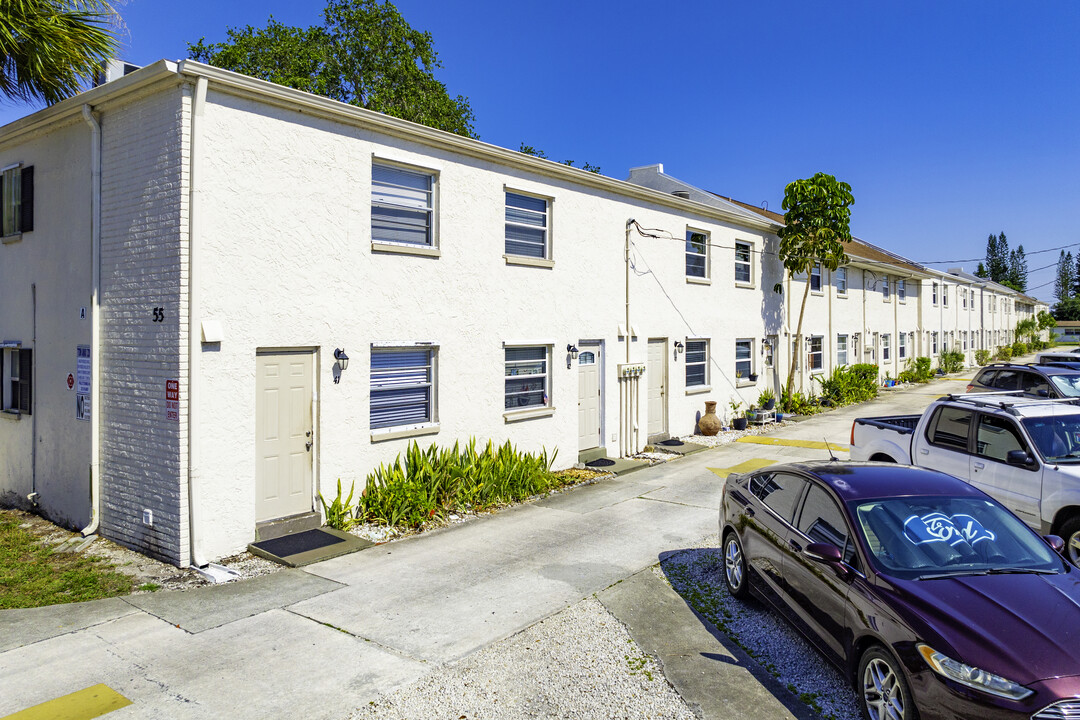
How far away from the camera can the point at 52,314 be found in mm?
10211

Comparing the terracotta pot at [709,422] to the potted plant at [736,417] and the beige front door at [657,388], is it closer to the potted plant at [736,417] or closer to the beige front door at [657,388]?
the potted plant at [736,417]

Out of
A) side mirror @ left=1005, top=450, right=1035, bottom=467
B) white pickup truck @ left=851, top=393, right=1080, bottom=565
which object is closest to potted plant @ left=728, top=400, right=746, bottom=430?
white pickup truck @ left=851, top=393, right=1080, bottom=565

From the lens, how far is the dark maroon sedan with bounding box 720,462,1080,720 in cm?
378

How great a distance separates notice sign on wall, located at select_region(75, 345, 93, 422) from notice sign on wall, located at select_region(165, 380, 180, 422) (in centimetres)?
200

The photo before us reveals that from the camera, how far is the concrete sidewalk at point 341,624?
16.9ft

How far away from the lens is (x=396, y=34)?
32375 millimetres

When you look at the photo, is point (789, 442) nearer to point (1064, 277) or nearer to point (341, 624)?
point (341, 624)

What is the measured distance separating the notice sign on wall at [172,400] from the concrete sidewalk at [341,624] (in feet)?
6.74

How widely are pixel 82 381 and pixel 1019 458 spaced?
1173cm

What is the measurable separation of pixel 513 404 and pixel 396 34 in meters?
26.5

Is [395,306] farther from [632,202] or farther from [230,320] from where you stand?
[632,202]

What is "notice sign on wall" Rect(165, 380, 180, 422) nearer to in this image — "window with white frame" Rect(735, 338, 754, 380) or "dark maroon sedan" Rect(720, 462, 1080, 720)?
"dark maroon sedan" Rect(720, 462, 1080, 720)

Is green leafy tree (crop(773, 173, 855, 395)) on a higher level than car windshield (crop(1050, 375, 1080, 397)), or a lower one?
higher

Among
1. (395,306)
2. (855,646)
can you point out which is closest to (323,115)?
(395,306)
